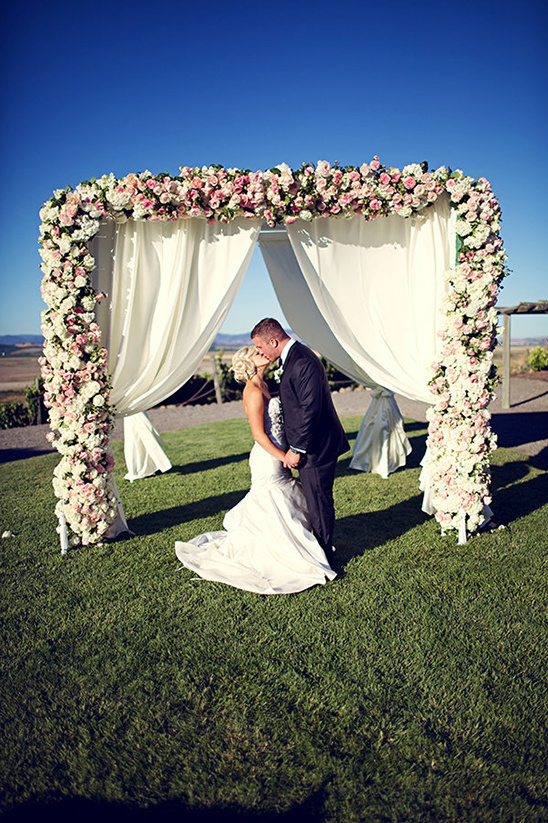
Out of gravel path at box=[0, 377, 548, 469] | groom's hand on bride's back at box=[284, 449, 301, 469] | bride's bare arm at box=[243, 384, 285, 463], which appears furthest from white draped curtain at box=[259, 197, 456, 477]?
gravel path at box=[0, 377, 548, 469]

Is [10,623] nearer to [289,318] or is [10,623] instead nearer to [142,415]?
[289,318]

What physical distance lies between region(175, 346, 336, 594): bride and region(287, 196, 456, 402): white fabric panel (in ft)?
3.77

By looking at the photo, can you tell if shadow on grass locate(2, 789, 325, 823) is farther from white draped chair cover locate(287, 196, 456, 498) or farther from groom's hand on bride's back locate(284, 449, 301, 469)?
white draped chair cover locate(287, 196, 456, 498)

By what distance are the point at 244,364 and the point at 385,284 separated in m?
1.74

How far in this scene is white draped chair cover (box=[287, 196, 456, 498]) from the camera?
202 inches

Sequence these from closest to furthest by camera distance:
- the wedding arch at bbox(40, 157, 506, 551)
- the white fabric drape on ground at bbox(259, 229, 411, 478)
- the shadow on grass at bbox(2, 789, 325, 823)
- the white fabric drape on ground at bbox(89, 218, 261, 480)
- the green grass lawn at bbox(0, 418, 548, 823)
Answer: the shadow on grass at bbox(2, 789, 325, 823) < the green grass lawn at bbox(0, 418, 548, 823) < the wedding arch at bbox(40, 157, 506, 551) < the white fabric drape on ground at bbox(89, 218, 261, 480) < the white fabric drape on ground at bbox(259, 229, 411, 478)

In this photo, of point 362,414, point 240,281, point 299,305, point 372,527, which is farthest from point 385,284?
point 362,414

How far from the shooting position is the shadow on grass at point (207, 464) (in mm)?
8391

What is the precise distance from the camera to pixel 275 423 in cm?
462

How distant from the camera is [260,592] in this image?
163 inches

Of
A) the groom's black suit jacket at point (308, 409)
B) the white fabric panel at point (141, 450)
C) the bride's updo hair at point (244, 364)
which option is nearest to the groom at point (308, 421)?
the groom's black suit jacket at point (308, 409)

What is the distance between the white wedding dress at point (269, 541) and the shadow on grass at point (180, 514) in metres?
1.08

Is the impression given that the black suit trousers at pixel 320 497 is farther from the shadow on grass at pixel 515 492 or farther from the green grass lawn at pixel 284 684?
the shadow on grass at pixel 515 492

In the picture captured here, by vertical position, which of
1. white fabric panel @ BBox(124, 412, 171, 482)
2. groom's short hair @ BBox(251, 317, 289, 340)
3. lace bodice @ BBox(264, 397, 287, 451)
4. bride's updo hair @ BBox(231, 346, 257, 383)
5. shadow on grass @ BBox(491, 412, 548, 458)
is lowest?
shadow on grass @ BBox(491, 412, 548, 458)
